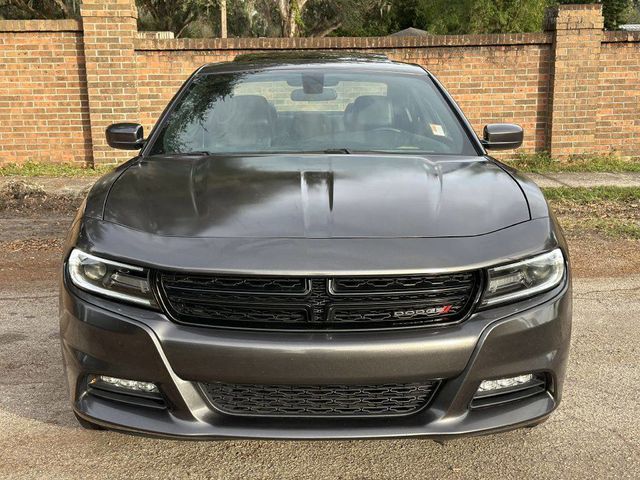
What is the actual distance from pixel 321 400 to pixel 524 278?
0.81 meters

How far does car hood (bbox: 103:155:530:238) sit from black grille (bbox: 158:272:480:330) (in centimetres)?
18

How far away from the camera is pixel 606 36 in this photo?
9.98m

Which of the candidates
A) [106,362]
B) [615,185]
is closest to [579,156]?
[615,185]

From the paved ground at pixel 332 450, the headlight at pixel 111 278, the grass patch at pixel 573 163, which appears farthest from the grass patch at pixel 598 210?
the headlight at pixel 111 278

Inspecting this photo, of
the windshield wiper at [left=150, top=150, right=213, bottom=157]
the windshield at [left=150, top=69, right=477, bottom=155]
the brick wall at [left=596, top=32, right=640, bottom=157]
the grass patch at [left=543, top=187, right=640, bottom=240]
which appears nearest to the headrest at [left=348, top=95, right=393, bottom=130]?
the windshield at [left=150, top=69, right=477, bottom=155]

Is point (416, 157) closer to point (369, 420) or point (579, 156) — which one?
point (369, 420)

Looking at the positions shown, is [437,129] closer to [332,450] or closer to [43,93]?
[332,450]

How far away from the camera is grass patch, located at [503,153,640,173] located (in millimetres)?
9945

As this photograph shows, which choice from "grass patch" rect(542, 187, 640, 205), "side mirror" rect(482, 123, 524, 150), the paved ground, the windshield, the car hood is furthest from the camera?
"grass patch" rect(542, 187, 640, 205)

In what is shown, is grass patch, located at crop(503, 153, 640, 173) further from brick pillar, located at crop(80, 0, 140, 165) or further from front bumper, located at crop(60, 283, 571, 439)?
front bumper, located at crop(60, 283, 571, 439)

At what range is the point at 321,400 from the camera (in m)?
2.22

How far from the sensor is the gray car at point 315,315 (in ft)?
7.00

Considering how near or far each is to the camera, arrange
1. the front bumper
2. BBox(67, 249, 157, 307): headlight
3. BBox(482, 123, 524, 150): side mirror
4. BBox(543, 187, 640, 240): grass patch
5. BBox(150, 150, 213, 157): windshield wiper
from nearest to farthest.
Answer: the front bumper < BBox(67, 249, 157, 307): headlight < BBox(150, 150, 213, 157): windshield wiper < BBox(482, 123, 524, 150): side mirror < BBox(543, 187, 640, 240): grass patch

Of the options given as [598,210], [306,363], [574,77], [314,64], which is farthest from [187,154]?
[574,77]
